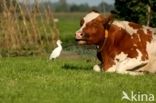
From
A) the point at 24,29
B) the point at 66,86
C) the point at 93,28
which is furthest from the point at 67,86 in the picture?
the point at 24,29

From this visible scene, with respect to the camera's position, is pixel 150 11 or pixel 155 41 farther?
pixel 150 11

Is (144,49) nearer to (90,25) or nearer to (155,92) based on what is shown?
(90,25)

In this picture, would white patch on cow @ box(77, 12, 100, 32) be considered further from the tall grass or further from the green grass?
the tall grass

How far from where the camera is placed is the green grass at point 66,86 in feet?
32.9

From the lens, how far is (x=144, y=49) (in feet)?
42.8

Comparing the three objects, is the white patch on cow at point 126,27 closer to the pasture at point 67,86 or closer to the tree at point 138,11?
the pasture at point 67,86

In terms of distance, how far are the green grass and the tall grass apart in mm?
8872

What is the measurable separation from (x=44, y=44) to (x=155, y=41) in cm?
1057

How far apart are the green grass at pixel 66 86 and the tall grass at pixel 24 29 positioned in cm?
887

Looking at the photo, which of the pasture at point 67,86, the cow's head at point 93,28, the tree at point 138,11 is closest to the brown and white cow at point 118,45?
the cow's head at point 93,28

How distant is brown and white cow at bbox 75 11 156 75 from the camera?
12844 mm

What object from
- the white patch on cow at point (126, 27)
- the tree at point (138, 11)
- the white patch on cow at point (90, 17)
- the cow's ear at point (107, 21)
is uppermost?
the white patch on cow at point (90, 17)

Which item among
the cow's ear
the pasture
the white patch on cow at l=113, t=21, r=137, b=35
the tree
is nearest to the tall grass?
the tree

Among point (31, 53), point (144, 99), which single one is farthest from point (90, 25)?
→ point (31, 53)
